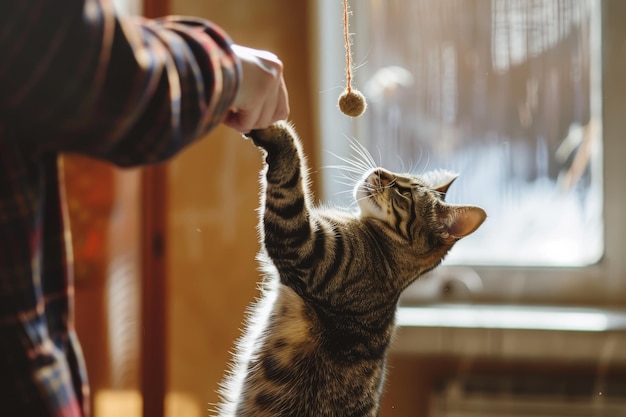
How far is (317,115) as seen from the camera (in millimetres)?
1236

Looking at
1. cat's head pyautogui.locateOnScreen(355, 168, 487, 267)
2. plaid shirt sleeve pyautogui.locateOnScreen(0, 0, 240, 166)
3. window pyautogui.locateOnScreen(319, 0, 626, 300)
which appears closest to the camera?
plaid shirt sleeve pyautogui.locateOnScreen(0, 0, 240, 166)

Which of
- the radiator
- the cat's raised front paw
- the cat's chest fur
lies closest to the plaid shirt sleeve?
the cat's raised front paw

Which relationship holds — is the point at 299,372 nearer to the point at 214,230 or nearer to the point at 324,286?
the point at 324,286

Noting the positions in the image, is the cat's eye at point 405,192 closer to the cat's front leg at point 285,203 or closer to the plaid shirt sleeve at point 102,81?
the cat's front leg at point 285,203

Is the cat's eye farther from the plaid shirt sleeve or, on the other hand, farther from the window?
the plaid shirt sleeve

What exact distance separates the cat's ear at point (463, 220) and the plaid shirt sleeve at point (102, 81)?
53 cm

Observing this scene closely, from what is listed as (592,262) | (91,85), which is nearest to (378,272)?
(91,85)

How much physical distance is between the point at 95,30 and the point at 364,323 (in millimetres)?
557

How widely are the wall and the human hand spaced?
2.34 feet

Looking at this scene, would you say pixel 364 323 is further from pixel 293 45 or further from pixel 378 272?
pixel 293 45

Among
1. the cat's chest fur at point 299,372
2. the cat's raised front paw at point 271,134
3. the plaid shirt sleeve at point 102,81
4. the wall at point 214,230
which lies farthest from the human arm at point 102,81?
the wall at point 214,230

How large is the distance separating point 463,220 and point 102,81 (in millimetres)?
624

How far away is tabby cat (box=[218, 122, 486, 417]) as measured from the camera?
742 mm

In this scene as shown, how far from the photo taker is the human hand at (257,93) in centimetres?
50
